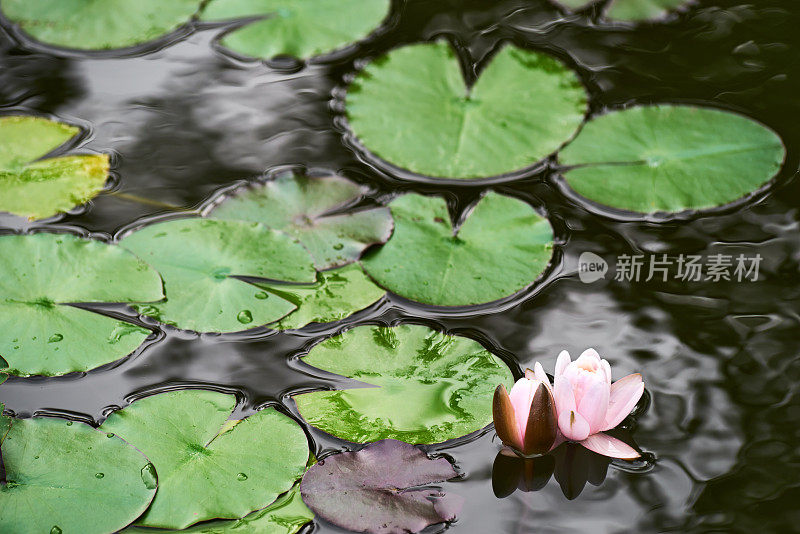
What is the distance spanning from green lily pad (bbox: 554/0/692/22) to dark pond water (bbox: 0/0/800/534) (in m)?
0.07

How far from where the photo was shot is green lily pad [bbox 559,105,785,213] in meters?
2.24

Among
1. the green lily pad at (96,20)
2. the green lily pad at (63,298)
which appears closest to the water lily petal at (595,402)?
the green lily pad at (63,298)

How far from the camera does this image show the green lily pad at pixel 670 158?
2.24m

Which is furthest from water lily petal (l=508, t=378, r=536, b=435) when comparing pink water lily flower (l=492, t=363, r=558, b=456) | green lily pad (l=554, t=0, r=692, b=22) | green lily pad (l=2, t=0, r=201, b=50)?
green lily pad (l=2, t=0, r=201, b=50)

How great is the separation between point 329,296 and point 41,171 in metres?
1.02

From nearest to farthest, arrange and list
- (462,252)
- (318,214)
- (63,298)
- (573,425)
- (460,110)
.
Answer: (573,425) → (63,298) → (462,252) → (318,214) → (460,110)

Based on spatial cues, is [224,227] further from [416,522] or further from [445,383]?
[416,522]

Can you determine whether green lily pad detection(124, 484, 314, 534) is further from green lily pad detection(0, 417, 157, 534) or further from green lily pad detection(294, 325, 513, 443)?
green lily pad detection(294, 325, 513, 443)

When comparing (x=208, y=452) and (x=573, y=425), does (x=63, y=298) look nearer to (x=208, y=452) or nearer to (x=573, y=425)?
(x=208, y=452)

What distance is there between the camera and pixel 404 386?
1.79 metres

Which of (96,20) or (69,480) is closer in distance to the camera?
(69,480)

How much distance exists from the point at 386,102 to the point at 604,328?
1.06m

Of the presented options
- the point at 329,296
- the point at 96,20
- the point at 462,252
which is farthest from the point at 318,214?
the point at 96,20

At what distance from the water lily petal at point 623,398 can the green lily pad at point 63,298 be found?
111 cm
